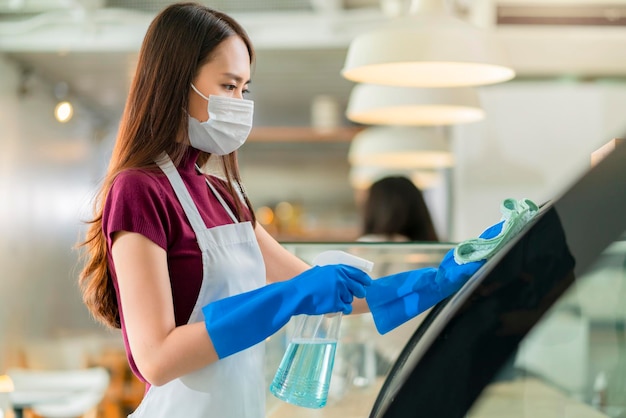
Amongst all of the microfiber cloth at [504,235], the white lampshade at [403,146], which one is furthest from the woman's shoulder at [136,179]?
the white lampshade at [403,146]

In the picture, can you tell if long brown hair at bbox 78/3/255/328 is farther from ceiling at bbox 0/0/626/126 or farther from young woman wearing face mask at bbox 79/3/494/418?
ceiling at bbox 0/0/626/126

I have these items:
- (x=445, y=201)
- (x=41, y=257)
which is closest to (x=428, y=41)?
(x=445, y=201)

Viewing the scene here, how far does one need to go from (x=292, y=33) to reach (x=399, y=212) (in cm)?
262

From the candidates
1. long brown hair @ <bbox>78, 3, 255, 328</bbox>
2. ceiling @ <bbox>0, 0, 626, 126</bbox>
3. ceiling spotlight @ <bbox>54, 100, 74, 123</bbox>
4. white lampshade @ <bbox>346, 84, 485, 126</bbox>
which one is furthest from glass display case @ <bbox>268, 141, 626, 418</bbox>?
ceiling spotlight @ <bbox>54, 100, 74, 123</bbox>

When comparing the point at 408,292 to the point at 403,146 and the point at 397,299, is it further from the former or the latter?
the point at 403,146

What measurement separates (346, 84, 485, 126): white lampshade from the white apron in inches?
68.4

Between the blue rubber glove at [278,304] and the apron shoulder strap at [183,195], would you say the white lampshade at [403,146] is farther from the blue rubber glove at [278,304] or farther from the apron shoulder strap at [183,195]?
the blue rubber glove at [278,304]

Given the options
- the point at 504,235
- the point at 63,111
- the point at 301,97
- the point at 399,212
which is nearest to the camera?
the point at 504,235

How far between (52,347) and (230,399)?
278 inches

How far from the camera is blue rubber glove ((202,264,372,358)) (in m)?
1.13

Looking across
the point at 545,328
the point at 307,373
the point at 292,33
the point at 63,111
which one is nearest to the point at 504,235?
the point at 545,328

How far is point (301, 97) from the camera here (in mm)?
9383

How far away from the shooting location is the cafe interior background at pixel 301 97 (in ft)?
19.7

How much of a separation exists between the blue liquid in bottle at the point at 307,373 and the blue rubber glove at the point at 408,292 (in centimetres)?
9
